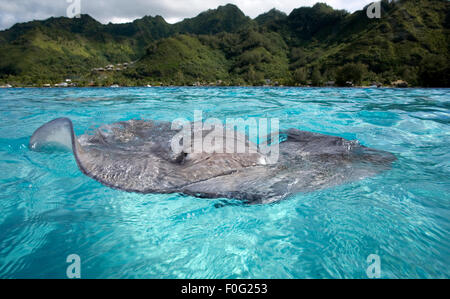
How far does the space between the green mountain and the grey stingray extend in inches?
1230

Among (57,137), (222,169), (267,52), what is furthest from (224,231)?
(267,52)

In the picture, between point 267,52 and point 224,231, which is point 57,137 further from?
point 267,52

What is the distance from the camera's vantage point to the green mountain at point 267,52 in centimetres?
3953

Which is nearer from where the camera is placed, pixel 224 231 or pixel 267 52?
pixel 224 231

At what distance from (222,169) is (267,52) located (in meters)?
95.6

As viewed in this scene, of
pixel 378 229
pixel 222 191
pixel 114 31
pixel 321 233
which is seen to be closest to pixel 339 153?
pixel 378 229

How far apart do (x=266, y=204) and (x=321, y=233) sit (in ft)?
1.90

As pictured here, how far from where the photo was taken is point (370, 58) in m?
44.1

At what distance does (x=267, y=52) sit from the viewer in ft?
289

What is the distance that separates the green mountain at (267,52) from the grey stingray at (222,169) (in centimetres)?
3123

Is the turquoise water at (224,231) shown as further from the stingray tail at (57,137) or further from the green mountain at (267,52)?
the green mountain at (267,52)
